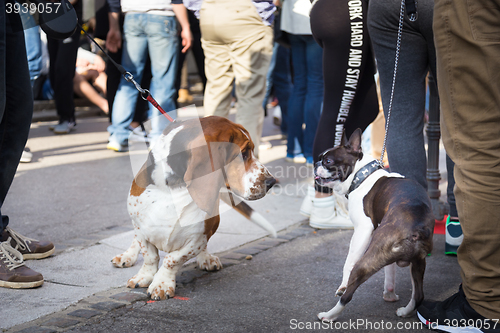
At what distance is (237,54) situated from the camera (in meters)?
4.40

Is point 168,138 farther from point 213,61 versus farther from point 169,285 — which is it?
point 213,61

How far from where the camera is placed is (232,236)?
11.8ft

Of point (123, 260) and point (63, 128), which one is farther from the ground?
point (123, 260)

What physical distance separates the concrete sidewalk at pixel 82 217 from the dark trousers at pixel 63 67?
571 millimetres

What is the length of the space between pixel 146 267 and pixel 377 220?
1204 millimetres

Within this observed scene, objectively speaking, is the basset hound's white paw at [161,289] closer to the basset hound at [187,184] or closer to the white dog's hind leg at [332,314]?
the basset hound at [187,184]

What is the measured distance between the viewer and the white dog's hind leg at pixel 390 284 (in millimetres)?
2506

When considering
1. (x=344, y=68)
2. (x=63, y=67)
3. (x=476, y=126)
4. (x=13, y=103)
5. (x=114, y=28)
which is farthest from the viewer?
(x=63, y=67)

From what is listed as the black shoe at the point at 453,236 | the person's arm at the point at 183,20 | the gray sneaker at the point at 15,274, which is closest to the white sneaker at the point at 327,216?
the black shoe at the point at 453,236

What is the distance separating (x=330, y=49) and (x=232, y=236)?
1401 millimetres

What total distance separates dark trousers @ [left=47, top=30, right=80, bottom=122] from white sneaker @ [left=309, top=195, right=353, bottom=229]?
4186 mm

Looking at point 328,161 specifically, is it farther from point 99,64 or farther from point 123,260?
point 99,64

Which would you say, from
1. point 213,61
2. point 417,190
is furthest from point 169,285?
point 213,61

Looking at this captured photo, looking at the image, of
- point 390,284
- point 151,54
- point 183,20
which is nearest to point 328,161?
point 390,284
